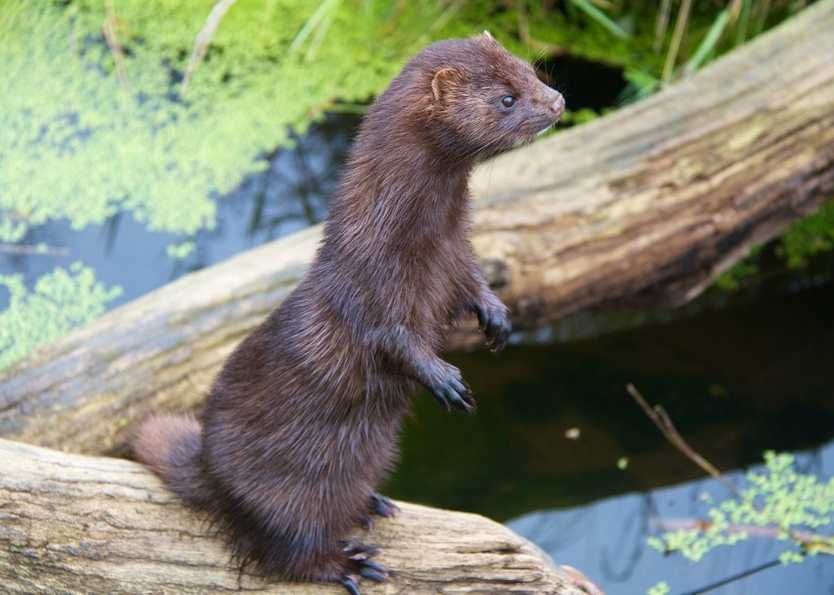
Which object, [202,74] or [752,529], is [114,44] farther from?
[752,529]

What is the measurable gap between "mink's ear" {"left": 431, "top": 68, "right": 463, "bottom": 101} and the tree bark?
3.41 ft

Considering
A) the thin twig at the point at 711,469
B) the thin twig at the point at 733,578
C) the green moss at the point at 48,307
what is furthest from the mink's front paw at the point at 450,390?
the green moss at the point at 48,307

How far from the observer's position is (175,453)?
2389 mm

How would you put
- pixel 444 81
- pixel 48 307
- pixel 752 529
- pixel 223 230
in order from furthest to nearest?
pixel 223 230 < pixel 48 307 < pixel 752 529 < pixel 444 81

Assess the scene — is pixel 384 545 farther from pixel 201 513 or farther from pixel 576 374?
pixel 576 374

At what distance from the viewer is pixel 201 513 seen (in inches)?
91.5

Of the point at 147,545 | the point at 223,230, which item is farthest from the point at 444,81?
the point at 223,230

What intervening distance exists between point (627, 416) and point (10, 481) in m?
2.06

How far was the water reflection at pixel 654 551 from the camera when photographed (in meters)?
3.03

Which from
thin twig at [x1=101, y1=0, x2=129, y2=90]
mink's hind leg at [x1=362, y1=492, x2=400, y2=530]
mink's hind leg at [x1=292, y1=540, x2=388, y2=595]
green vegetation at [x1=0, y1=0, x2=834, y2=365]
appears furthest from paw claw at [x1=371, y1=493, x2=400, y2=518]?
thin twig at [x1=101, y1=0, x2=129, y2=90]

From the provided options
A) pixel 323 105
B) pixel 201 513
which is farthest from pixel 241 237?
pixel 201 513

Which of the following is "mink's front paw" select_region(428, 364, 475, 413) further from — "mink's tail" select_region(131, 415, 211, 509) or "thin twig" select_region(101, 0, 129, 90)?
"thin twig" select_region(101, 0, 129, 90)

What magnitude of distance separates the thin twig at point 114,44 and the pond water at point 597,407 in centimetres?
68

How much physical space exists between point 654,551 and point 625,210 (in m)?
0.98
